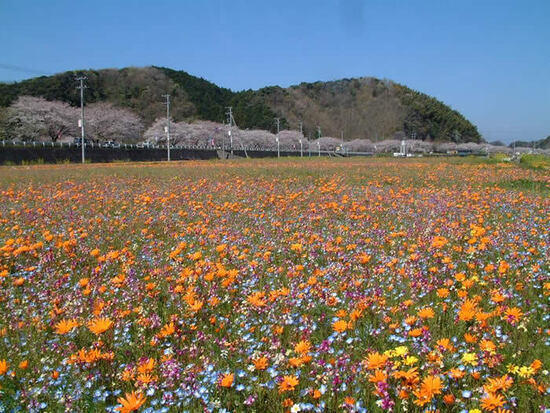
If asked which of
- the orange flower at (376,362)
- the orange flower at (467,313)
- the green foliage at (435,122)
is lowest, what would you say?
the orange flower at (376,362)

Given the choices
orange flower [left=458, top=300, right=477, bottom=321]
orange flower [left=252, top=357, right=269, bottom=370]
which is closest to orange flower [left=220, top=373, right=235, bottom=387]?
orange flower [left=252, top=357, right=269, bottom=370]

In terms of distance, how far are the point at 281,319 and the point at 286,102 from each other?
442ft

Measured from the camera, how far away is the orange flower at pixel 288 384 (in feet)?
5.81

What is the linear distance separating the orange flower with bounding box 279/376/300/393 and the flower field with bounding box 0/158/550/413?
0.5 inches

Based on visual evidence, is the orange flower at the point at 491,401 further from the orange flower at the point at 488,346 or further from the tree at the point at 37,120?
the tree at the point at 37,120

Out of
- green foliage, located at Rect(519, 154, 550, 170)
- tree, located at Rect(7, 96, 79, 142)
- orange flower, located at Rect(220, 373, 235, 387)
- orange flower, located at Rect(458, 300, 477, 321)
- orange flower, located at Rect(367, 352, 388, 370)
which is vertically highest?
tree, located at Rect(7, 96, 79, 142)

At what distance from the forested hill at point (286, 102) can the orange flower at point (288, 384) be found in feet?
265

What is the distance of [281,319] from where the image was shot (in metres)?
2.61

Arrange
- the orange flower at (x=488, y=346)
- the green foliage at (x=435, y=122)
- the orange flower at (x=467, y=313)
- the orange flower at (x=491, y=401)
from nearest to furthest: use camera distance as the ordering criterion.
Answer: the orange flower at (x=491, y=401)
the orange flower at (x=488, y=346)
the orange flower at (x=467, y=313)
the green foliage at (x=435, y=122)

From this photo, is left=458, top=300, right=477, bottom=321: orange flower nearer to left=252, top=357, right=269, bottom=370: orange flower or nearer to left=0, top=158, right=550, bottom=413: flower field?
left=0, top=158, right=550, bottom=413: flower field

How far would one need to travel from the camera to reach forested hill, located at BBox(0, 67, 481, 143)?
88625 millimetres

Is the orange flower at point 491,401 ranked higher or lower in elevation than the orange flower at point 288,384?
higher

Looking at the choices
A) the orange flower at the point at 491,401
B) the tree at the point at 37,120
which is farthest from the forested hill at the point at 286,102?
the orange flower at the point at 491,401

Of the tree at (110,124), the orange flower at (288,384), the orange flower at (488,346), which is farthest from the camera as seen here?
the tree at (110,124)
